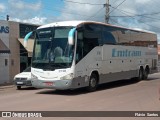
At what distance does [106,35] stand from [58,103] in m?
7.64

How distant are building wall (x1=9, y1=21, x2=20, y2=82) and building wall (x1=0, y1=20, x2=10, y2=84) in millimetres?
494

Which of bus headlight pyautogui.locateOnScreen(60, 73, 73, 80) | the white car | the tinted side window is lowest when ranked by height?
the white car

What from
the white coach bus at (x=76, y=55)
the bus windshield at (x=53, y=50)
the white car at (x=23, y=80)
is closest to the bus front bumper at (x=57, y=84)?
the white coach bus at (x=76, y=55)

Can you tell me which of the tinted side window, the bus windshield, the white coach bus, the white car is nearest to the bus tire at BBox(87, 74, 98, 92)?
the white coach bus

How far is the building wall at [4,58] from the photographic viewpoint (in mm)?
30641

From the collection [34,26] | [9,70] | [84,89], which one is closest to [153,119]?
[84,89]

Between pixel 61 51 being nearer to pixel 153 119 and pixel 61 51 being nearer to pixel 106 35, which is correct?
pixel 106 35

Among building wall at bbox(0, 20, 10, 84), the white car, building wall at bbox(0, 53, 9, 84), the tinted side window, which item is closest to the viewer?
the tinted side window

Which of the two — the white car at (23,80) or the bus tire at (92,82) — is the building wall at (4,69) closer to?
the white car at (23,80)

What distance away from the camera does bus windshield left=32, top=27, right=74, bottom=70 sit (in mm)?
17828

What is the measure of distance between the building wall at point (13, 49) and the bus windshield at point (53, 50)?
43.7 ft

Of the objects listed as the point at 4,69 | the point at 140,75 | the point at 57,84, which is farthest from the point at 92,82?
the point at 4,69

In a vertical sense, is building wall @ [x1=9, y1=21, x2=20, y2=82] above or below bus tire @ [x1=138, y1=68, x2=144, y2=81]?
above

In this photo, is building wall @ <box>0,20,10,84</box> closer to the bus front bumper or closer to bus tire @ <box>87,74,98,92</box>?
bus tire @ <box>87,74,98,92</box>
